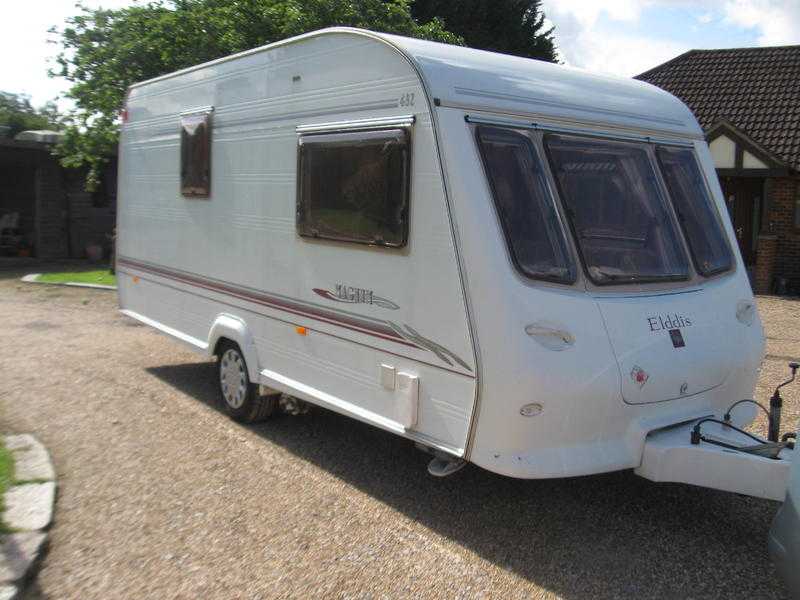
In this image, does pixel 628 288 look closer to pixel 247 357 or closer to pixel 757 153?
pixel 247 357

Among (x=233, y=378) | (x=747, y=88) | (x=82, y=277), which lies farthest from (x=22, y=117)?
(x=233, y=378)

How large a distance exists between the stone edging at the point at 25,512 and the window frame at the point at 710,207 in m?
4.06

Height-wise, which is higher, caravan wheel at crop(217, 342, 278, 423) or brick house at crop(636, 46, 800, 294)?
brick house at crop(636, 46, 800, 294)

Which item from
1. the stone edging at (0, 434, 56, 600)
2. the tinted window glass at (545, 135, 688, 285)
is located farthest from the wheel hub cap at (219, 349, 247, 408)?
the tinted window glass at (545, 135, 688, 285)

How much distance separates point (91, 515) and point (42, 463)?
1.00 m

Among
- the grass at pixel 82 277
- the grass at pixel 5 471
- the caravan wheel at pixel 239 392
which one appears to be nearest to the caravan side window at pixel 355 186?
the caravan wheel at pixel 239 392

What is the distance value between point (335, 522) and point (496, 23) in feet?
63.1

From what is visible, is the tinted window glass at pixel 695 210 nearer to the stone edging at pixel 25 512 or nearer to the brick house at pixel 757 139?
the stone edging at pixel 25 512

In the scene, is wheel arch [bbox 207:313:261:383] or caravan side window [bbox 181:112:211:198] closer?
wheel arch [bbox 207:313:261:383]

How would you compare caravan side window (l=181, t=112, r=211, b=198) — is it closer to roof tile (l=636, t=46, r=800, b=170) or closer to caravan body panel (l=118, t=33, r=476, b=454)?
caravan body panel (l=118, t=33, r=476, b=454)

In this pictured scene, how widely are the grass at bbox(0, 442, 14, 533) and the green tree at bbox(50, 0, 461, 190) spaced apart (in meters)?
8.15

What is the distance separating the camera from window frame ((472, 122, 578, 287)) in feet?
14.6

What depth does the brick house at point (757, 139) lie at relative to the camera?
15828 millimetres

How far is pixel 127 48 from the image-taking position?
1414 cm
